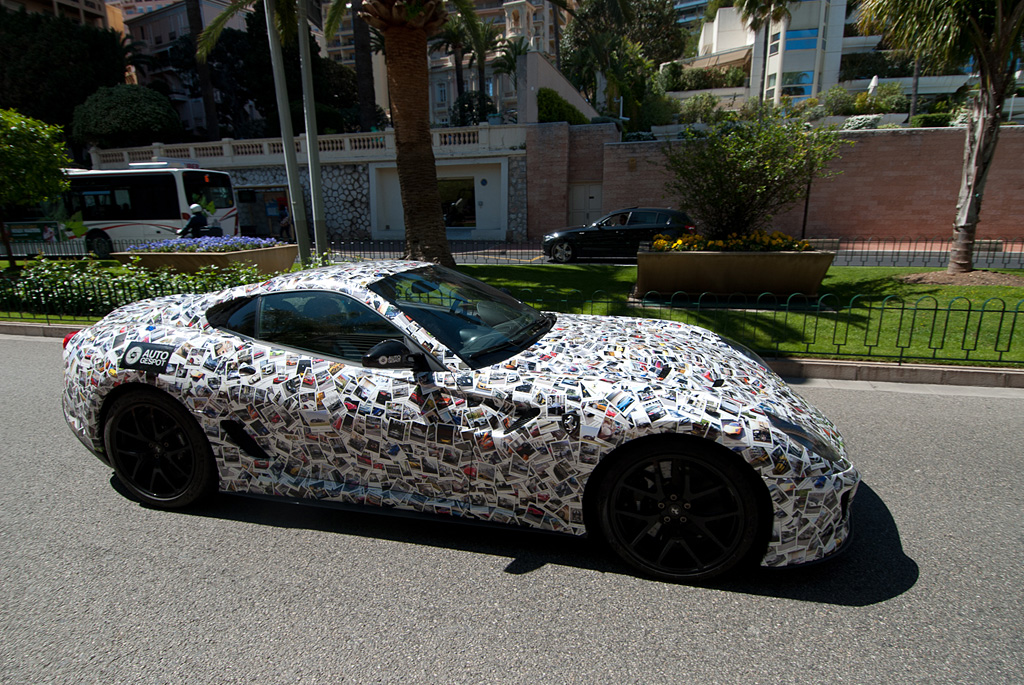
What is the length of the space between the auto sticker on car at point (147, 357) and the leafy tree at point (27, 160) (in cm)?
1046

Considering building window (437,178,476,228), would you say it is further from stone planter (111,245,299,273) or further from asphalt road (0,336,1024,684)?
asphalt road (0,336,1024,684)

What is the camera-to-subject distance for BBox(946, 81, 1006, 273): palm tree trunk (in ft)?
33.0

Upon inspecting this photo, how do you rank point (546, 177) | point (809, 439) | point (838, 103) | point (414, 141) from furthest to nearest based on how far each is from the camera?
point (838, 103)
point (546, 177)
point (414, 141)
point (809, 439)

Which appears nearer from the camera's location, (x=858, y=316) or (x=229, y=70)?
(x=858, y=316)

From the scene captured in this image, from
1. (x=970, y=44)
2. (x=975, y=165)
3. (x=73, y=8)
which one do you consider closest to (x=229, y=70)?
(x=73, y=8)

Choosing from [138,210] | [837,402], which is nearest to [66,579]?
[837,402]

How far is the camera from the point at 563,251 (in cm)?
1703

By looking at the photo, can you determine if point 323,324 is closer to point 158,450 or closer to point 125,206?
point 158,450

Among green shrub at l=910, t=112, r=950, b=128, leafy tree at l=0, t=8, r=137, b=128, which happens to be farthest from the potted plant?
leafy tree at l=0, t=8, r=137, b=128

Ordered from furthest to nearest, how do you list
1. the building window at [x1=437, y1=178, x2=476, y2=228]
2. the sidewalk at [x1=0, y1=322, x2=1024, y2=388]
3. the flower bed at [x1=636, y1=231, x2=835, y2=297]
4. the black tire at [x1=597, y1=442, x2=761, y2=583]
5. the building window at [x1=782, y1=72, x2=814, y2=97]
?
the building window at [x1=782, y1=72, x2=814, y2=97]
the building window at [x1=437, y1=178, x2=476, y2=228]
the flower bed at [x1=636, y1=231, x2=835, y2=297]
the sidewalk at [x1=0, y1=322, x2=1024, y2=388]
the black tire at [x1=597, y1=442, x2=761, y2=583]

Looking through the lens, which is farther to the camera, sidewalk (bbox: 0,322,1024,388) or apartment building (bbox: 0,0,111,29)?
apartment building (bbox: 0,0,111,29)

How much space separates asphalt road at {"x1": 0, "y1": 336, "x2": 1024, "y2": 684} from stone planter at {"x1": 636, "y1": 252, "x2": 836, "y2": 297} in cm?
616

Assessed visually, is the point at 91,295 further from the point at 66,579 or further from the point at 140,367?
the point at 66,579

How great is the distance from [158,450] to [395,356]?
1.81 meters
